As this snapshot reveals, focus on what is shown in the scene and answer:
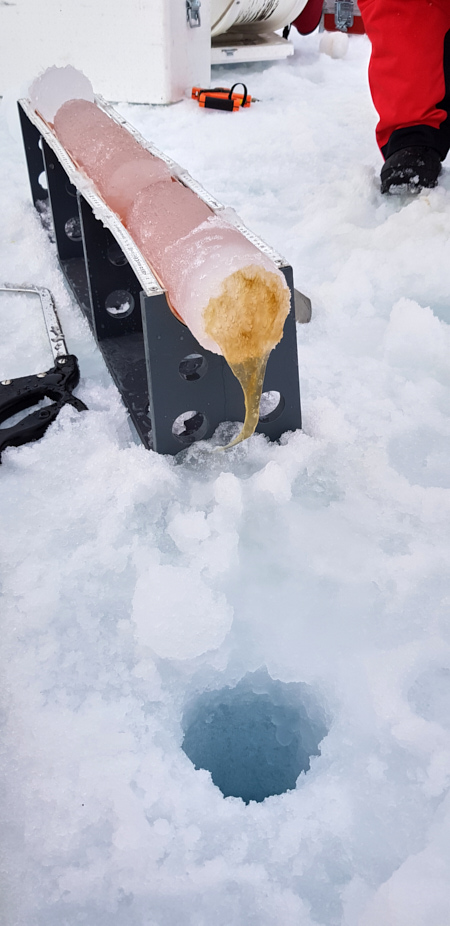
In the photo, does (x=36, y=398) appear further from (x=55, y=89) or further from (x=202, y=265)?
(x=55, y=89)

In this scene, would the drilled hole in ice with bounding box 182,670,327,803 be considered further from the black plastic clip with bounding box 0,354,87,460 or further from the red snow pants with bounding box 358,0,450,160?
the red snow pants with bounding box 358,0,450,160

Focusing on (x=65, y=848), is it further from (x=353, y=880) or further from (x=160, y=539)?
(x=160, y=539)

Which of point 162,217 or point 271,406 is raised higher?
point 162,217

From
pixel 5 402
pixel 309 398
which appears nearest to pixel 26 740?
pixel 5 402

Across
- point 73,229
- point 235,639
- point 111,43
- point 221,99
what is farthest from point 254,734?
point 111,43

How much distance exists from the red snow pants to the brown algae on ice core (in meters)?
1.51

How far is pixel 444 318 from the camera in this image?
1.60 meters

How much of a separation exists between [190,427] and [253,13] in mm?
3628

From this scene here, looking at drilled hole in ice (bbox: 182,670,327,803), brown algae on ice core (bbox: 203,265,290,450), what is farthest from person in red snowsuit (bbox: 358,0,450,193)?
drilled hole in ice (bbox: 182,670,327,803)

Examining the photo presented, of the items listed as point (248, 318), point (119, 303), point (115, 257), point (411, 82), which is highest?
point (411, 82)

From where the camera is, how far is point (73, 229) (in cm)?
190

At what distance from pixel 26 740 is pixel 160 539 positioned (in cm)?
36

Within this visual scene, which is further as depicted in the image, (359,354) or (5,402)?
(359,354)

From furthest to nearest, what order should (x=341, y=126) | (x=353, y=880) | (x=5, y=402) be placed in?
1. (x=341, y=126)
2. (x=5, y=402)
3. (x=353, y=880)
